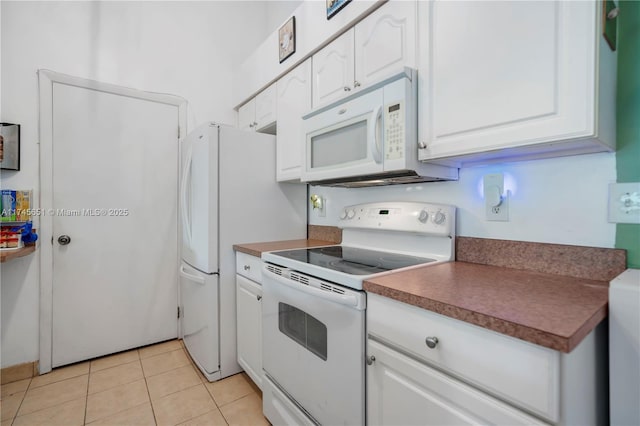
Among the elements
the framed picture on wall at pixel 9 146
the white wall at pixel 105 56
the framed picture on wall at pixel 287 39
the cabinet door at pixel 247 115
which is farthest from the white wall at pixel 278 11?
the framed picture on wall at pixel 9 146

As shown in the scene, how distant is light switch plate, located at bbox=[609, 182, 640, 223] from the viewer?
0.95 m

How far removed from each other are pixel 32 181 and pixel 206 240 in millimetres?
1283

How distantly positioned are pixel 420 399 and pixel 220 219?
1.46m

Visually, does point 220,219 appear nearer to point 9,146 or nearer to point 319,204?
point 319,204

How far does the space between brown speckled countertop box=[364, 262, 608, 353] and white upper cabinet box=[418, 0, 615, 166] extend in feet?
1.45

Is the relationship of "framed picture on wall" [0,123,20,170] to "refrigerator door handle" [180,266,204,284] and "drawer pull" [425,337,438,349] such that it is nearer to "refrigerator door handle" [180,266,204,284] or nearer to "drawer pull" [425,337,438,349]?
"refrigerator door handle" [180,266,204,284]

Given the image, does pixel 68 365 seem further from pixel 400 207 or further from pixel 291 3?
pixel 291 3

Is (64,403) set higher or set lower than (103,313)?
lower

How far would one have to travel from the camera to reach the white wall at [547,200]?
1.03 meters

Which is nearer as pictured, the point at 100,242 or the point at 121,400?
the point at 121,400

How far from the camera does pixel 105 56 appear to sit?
2.30 m

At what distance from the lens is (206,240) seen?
1.88 meters

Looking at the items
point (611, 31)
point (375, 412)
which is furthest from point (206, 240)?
point (611, 31)

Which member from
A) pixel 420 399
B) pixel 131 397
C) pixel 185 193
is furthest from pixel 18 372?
pixel 420 399
